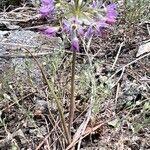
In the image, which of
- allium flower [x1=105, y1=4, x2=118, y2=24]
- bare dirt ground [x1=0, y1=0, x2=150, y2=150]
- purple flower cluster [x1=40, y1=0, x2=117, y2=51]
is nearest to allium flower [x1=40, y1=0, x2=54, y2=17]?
purple flower cluster [x1=40, y1=0, x2=117, y2=51]

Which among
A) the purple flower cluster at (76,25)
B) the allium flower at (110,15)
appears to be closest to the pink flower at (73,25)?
the purple flower cluster at (76,25)

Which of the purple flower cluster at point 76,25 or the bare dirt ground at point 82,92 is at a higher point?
the purple flower cluster at point 76,25

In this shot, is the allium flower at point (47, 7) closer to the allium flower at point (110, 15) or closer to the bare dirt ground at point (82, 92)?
the allium flower at point (110, 15)

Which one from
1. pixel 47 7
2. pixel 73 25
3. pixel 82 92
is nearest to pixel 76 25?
pixel 73 25

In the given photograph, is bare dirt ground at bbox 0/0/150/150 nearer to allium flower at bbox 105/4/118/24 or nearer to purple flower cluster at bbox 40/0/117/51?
purple flower cluster at bbox 40/0/117/51

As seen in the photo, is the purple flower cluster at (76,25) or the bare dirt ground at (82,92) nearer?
the purple flower cluster at (76,25)

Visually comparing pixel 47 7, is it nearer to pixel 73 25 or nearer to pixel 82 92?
pixel 73 25

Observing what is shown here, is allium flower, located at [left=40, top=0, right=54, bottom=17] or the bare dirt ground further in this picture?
the bare dirt ground

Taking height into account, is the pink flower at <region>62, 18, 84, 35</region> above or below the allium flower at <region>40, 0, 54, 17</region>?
below
